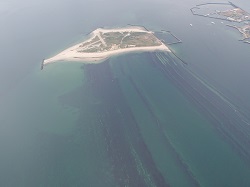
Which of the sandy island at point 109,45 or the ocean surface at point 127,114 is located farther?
the sandy island at point 109,45

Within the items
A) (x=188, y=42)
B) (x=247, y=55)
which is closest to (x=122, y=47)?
(x=188, y=42)

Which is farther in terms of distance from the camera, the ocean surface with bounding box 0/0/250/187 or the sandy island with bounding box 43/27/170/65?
the sandy island with bounding box 43/27/170/65

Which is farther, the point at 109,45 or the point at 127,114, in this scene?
the point at 109,45

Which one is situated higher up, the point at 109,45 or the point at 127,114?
the point at 109,45
